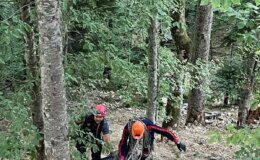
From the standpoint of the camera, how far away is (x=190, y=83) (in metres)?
10.2

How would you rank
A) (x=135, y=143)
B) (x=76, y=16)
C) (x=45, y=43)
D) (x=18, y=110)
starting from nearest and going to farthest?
(x=45, y=43) < (x=18, y=110) < (x=76, y=16) < (x=135, y=143)

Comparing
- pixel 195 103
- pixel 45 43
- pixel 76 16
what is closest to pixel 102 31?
pixel 76 16

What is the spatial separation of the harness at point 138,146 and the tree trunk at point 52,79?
2.81 m

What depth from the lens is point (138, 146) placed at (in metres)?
6.61

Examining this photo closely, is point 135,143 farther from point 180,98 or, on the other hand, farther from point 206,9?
point 206,9

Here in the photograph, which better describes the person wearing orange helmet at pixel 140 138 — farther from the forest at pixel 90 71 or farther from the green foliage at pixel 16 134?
the green foliage at pixel 16 134

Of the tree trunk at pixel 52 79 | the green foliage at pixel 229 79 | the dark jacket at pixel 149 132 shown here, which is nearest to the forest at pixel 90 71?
the tree trunk at pixel 52 79

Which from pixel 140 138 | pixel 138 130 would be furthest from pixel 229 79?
pixel 138 130

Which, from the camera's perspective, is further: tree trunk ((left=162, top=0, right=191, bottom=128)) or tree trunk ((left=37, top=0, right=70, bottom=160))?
tree trunk ((left=162, top=0, right=191, bottom=128))

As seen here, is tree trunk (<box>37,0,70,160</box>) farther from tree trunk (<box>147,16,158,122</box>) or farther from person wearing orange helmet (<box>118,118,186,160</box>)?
tree trunk (<box>147,16,158,122</box>)

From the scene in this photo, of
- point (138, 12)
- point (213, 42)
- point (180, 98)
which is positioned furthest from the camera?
point (213, 42)

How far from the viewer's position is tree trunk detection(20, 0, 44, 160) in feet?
15.5

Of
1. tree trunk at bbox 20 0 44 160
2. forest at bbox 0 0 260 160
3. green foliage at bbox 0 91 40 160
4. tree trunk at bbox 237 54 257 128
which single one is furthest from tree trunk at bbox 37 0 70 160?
tree trunk at bbox 237 54 257 128

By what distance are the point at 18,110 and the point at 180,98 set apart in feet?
20.2
